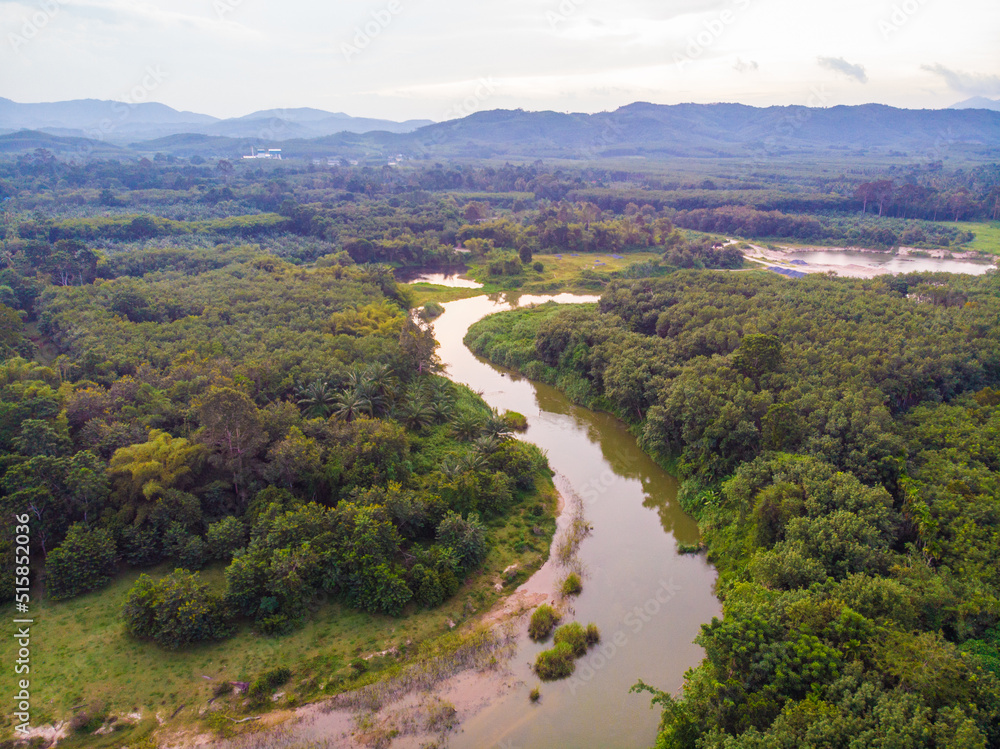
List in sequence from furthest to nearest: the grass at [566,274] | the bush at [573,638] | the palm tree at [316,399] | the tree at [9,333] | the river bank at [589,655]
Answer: the grass at [566,274] < the tree at [9,333] < the palm tree at [316,399] < the bush at [573,638] < the river bank at [589,655]

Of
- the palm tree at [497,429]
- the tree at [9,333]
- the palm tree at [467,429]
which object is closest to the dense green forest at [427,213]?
the tree at [9,333]

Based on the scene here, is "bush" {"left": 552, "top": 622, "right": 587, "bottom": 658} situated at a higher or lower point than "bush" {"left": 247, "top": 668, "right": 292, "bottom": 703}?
lower

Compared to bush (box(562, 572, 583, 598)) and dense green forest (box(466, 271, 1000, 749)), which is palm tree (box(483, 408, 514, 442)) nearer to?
dense green forest (box(466, 271, 1000, 749))

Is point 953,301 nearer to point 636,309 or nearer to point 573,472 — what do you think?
point 636,309

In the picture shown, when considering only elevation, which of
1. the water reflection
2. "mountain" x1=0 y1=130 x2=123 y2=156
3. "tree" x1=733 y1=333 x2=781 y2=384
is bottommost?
"tree" x1=733 y1=333 x2=781 y2=384

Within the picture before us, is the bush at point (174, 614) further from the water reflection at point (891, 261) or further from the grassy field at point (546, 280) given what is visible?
the water reflection at point (891, 261)

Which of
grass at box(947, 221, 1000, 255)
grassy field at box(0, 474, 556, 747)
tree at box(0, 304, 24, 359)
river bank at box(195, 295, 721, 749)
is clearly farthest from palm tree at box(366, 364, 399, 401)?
grass at box(947, 221, 1000, 255)
